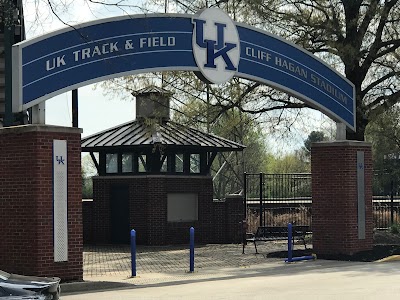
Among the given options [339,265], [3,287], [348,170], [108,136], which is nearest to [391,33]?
[348,170]

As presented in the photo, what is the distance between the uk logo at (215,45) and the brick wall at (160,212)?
32.2 feet

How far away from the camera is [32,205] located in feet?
50.3

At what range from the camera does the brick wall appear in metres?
27.6

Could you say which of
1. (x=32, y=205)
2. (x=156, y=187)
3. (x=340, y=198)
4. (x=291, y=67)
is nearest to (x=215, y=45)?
(x=291, y=67)

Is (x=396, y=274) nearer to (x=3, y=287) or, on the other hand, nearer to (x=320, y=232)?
(x=320, y=232)

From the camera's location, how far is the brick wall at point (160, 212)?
2759cm

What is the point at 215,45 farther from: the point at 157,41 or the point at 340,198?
the point at 340,198

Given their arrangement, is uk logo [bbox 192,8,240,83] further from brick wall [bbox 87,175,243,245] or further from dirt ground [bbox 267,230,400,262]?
brick wall [bbox 87,175,243,245]

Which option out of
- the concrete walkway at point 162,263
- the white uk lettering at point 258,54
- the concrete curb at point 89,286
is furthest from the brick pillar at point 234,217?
the concrete curb at point 89,286

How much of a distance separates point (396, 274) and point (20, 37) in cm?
1158

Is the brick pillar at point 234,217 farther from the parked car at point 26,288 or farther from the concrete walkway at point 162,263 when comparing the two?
the parked car at point 26,288

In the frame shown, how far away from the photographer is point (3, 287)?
9109 millimetres

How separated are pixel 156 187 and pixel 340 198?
8369mm

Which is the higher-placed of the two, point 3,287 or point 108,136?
point 108,136
